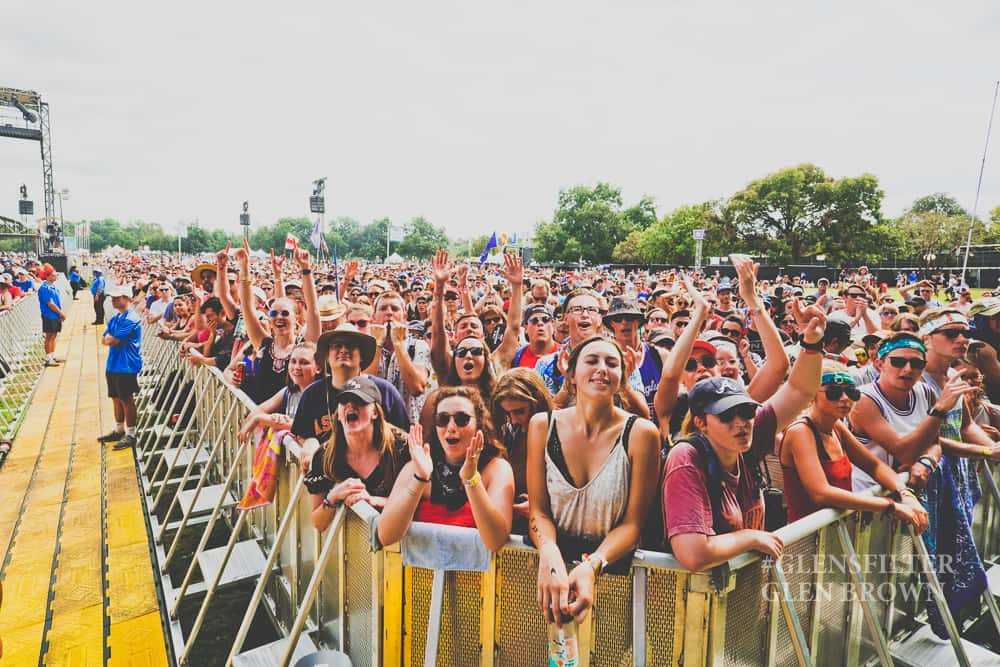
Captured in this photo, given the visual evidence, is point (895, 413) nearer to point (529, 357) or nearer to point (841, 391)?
point (841, 391)

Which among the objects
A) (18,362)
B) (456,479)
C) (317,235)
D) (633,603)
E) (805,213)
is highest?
(805,213)

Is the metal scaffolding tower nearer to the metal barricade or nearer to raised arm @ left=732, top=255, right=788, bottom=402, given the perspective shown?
the metal barricade

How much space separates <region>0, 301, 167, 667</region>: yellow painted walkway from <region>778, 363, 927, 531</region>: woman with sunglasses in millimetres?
4222

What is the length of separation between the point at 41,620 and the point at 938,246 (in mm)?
61969

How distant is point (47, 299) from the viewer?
12.7m

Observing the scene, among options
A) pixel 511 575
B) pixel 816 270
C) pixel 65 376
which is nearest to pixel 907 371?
pixel 511 575

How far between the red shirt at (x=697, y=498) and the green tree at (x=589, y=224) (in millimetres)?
78694

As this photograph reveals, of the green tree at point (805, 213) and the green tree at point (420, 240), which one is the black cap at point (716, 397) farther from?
the green tree at point (420, 240)

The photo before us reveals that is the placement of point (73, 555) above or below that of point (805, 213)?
below

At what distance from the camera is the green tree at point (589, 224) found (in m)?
80.8

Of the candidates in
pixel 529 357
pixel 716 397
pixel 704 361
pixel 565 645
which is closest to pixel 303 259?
pixel 529 357

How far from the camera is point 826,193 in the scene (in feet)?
164

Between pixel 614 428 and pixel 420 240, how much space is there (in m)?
101

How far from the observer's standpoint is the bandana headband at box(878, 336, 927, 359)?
3.44 meters
